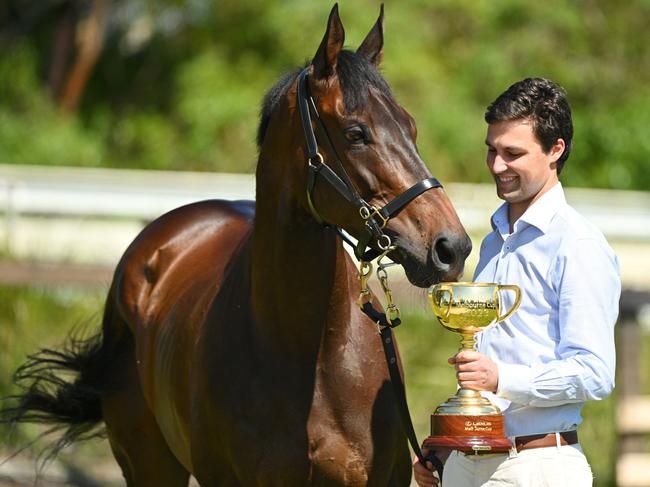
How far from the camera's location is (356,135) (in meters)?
3.50

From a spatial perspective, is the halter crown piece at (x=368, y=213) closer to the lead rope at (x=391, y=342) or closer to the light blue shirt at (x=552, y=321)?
the lead rope at (x=391, y=342)

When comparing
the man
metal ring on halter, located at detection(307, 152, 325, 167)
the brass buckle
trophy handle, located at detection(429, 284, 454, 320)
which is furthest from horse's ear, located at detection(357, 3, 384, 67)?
trophy handle, located at detection(429, 284, 454, 320)

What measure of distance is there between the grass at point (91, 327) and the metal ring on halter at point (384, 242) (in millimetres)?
4026

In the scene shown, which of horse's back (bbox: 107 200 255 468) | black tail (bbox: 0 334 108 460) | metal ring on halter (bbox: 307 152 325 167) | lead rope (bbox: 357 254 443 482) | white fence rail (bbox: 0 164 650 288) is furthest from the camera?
white fence rail (bbox: 0 164 650 288)

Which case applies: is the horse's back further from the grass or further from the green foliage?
the green foliage

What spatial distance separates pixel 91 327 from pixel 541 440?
16.3ft

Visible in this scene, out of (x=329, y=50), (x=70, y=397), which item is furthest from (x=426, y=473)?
(x=70, y=397)

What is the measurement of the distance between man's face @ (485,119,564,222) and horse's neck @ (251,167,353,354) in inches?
31.6

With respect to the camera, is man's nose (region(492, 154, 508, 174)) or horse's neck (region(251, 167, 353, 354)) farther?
horse's neck (region(251, 167, 353, 354))

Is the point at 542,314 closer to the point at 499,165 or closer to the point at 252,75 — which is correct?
the point at 499,165

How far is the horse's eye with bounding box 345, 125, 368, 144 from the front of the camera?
3480 millimetres

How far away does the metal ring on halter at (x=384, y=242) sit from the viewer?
3.38 meters

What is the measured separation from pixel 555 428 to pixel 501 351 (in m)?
0.25

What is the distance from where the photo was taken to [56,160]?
1458 cm
